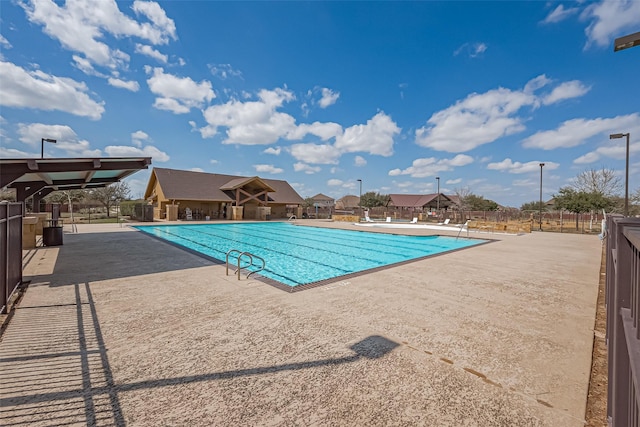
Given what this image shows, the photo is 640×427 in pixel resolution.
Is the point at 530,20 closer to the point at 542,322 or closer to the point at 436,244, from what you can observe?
the point at 436,244

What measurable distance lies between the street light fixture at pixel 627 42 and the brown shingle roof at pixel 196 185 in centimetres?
2939

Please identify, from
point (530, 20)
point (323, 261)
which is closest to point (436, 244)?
point (323, 261)

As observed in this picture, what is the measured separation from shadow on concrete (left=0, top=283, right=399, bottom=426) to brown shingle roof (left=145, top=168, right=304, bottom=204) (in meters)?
25.7

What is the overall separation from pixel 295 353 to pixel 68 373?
2.33m

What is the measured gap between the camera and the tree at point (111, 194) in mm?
32062

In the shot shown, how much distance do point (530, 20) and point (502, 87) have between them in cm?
689

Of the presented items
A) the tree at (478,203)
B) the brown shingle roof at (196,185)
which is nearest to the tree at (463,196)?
the tree at (478,203)

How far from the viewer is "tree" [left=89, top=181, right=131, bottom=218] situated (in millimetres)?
32062

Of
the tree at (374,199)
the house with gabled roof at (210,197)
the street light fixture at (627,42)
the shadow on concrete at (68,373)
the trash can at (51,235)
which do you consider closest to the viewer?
the shadow on concrete at (68,373)

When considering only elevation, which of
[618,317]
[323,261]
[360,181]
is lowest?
[323,261]

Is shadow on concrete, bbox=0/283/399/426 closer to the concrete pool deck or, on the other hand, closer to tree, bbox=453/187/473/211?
the concrete pool deck

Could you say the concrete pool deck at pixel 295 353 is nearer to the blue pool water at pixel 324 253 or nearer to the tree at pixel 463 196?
the blue pool water at pixel 324 253

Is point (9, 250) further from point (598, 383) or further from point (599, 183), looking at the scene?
point (599, 183)

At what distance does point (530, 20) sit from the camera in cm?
1255
